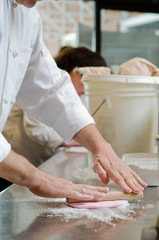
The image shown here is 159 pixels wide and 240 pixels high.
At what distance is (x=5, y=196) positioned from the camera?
107 cm

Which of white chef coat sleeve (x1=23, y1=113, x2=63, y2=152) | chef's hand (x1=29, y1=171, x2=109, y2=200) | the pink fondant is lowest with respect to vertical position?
white chef coat sleeve (x1=23, y1=113, x2=63, y2=152)

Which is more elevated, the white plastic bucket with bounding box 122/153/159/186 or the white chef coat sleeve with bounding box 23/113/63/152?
the white plastic bucket with bounding box 122/153/159/186

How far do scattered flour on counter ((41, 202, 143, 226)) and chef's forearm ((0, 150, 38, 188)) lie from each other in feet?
0.34

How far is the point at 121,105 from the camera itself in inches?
56.5

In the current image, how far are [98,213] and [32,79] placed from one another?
70 centimetres

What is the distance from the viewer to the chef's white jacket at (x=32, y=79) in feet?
3.95

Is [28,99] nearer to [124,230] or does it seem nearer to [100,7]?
[124,230]

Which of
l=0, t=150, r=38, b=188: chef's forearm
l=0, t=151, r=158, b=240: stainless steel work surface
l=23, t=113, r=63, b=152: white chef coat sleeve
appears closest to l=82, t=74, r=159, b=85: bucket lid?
l=0, t=151, r=158, b=240: stainless steel work surface

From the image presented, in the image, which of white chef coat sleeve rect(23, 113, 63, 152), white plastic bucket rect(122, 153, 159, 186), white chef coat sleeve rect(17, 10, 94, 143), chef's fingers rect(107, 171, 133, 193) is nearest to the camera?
chef's fingers rect(107, 171, 133, 193)

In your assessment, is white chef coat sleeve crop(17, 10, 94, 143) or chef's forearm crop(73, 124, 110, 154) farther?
white chef coat sleeve crop(17, 10, 94, 143)

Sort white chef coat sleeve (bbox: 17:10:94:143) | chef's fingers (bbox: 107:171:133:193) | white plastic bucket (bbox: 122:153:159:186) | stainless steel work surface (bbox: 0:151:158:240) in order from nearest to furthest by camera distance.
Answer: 1. stainless steel work surface (bbox: 0:151:158:240)
2. chef's fingers (bbox: 107:171:133:193)
3. white plastic bucket (bbox: 122:153:159:186)
4. white chef coat sleeve (bbox: 17:10:94:143)

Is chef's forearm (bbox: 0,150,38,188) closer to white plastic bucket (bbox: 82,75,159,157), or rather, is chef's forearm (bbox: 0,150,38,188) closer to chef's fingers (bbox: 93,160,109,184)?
chef's fingers (bbox: 93,160,109,184)

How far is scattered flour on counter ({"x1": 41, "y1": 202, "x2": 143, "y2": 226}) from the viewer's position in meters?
0.86

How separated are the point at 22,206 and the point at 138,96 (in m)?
0.71
